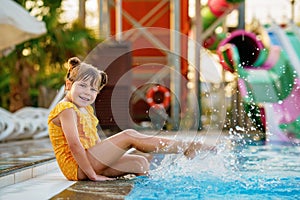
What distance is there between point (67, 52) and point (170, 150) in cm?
828

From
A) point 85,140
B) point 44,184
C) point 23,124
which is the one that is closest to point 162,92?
point 23,124

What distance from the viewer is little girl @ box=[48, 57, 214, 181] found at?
391 centimetres

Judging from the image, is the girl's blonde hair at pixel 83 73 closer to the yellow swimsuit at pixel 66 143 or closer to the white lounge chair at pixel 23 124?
the yellow swimsuit at pixel 66 143

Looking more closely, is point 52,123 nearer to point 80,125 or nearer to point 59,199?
point 80,125

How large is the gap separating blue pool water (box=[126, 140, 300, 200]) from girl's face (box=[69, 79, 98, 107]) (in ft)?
2.00

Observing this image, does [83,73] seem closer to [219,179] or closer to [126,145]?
[126,145]

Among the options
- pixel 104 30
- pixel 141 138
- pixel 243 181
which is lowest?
pixel 243 181

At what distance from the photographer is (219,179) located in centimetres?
432

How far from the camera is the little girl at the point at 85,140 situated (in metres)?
3.91

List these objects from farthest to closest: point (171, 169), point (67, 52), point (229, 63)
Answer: point (67, 52) → point (229, 63) → point (171, 169)

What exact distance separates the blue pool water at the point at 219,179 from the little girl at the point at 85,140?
0.77 ft

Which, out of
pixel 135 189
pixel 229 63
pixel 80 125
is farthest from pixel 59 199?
pixel 229 63

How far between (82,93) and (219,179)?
1.12 m

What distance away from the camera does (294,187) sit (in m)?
3.96
